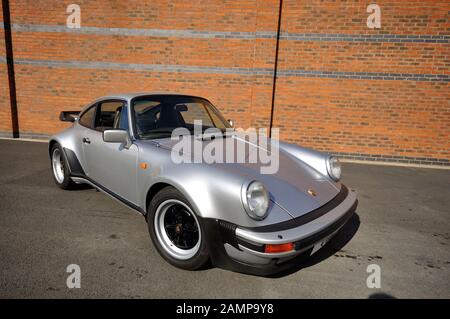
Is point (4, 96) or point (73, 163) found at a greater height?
point (4, 96)

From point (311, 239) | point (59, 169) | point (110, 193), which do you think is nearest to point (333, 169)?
point (311, 239)

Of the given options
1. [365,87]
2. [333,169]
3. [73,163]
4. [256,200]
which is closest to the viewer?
[256,200]

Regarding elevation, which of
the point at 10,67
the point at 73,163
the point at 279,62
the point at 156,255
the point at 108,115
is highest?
the point at 279,62

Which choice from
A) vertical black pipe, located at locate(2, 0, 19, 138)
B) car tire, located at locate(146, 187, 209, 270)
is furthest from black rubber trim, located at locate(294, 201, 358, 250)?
vertical black pipe, located at locate(2, 0, 19, 138)

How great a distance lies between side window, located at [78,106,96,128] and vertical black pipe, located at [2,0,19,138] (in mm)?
5730

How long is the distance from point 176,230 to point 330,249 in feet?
5.27

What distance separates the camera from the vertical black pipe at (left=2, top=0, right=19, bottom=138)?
7.56 meters

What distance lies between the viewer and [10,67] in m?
7.86

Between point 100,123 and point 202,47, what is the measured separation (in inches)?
175

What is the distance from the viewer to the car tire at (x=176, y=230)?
234 centimetres

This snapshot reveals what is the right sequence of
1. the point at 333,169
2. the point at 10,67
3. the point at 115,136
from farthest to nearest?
1. the point at 10,67
2. the point at 333,169
3. the point at 115,136

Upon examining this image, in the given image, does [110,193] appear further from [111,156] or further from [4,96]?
[4,96]

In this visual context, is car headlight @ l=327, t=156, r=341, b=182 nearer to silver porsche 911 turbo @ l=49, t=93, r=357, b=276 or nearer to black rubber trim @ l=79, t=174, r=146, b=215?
silver porsche 911 turbo @ l=49, t=93, r=357, b=276

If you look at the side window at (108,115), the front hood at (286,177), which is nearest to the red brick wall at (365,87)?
the front hood at (286,177)
